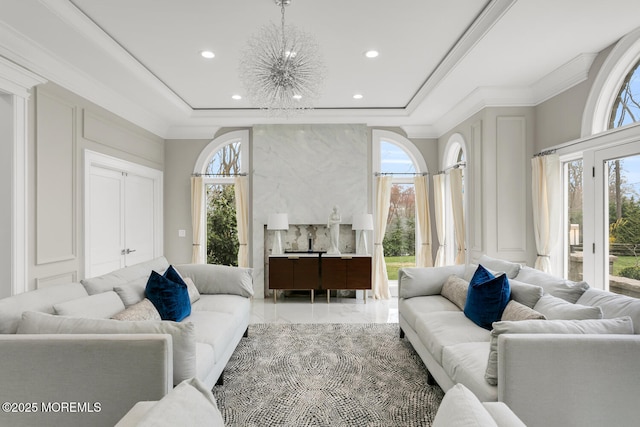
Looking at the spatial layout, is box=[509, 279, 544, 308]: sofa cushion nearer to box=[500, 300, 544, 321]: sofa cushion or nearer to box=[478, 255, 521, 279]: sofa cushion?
box=[500, 300, 544, 321]: sofa cushion

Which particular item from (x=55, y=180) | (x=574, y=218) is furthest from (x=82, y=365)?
(x=574, y=218)

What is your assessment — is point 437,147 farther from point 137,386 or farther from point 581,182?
point 137,386

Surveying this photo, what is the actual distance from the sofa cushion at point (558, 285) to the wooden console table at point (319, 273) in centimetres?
260

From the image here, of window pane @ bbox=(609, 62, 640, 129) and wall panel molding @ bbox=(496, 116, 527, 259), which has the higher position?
window pane @ bbox=(609, 62, 640, 129)

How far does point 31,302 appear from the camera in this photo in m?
2.01

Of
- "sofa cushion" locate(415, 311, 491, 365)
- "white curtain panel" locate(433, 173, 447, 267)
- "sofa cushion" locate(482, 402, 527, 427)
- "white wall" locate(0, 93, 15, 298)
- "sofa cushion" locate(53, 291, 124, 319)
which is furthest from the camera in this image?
"white curtain panel" locate(433, 173, 447, 267)

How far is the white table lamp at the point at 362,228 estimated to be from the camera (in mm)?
5336

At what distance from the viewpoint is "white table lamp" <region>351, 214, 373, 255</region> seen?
5.34 m

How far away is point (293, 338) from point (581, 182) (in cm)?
334

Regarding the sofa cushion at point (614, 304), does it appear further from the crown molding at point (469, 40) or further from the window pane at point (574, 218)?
the crown molding at point (469, 40)

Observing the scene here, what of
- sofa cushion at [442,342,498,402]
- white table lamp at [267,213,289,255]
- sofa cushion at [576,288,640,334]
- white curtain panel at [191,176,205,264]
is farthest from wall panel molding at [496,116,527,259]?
white curtain panel at [191,176,205,264]

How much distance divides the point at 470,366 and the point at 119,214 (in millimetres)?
4343

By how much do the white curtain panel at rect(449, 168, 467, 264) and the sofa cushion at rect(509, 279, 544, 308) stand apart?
222 cm

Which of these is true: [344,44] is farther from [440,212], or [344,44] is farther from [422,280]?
[440,212]
